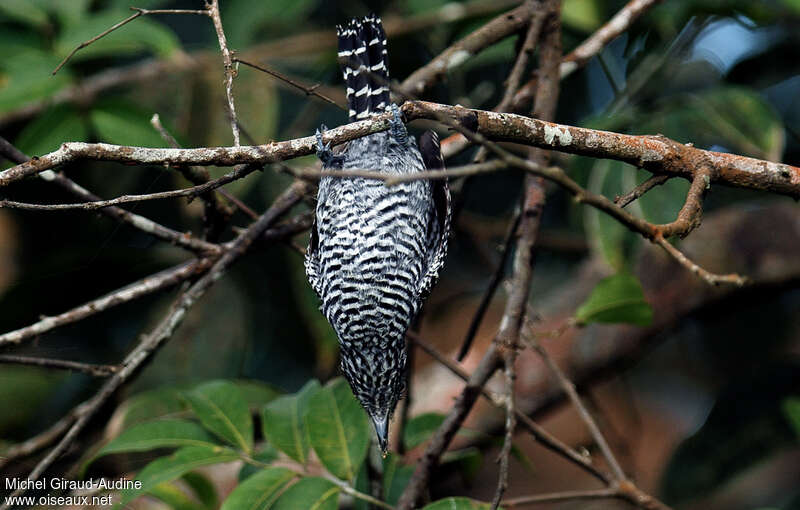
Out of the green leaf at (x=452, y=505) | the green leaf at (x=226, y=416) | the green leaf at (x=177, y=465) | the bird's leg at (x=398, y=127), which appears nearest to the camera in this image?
the bird's leg at (x=398, y=127)

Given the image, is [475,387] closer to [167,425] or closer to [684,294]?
[167,425]

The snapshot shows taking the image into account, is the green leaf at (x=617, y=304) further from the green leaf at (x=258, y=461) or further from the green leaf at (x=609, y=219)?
the green leaf at (x=258, y=461)

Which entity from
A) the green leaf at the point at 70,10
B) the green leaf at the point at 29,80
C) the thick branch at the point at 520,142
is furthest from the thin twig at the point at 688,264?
the green leaf at the point at 70,10

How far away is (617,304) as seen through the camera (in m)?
2.21

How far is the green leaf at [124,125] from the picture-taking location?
8.00 feet

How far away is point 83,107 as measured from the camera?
2.67m

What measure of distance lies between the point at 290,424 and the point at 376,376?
0.87ft

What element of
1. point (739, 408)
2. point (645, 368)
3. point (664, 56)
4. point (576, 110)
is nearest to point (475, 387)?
point (739, 408)

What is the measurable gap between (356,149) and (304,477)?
0.91m

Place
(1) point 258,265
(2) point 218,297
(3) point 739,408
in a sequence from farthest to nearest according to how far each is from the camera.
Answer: (1) point 258,265
(2) point 218,297
(3) point 739,408

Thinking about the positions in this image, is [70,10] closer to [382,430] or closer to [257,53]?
[257,53]

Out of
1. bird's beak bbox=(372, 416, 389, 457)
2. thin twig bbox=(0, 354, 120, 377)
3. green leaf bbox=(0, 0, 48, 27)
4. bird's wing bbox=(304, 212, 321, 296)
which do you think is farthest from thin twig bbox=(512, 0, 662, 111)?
green leaf bbox=(0, 0, 48, 27)

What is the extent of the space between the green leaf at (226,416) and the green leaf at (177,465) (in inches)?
2.0

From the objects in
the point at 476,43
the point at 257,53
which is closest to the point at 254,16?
the point at 257,53
